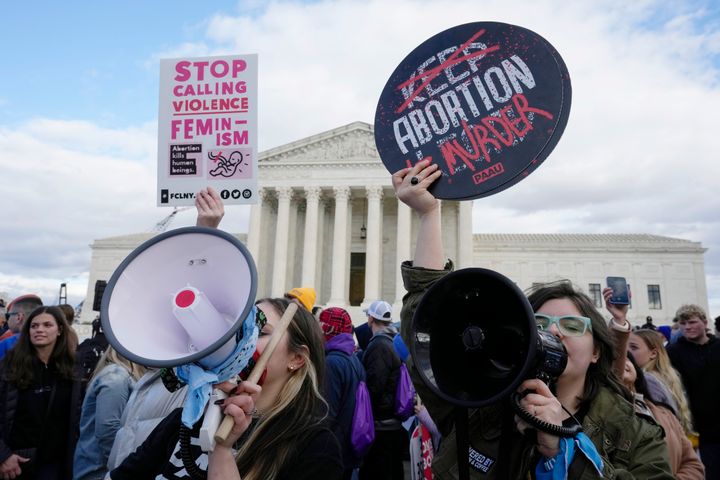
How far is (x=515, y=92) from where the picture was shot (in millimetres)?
1885

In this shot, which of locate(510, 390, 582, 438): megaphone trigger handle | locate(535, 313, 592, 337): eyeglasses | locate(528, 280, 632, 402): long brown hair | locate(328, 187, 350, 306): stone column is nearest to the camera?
locate(510, 390, 582, 438): megaphone trigger handle

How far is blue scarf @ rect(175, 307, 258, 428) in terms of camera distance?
134 cm

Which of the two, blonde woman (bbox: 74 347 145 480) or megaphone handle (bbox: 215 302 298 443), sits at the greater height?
megaphone handle (bbox: 215 302 298 443)

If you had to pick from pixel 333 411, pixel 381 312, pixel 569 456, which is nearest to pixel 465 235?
pixel 381 312

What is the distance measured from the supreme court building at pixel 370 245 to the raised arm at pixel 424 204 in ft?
111

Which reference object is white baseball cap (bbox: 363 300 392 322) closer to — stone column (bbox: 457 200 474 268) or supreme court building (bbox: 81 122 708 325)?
supreme court building (bbox: 81 122 708 325)

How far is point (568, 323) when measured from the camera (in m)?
2.05

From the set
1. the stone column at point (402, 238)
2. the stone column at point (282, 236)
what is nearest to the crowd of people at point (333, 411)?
the stone column at point (402, 238)

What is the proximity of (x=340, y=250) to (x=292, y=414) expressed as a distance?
1413 inches

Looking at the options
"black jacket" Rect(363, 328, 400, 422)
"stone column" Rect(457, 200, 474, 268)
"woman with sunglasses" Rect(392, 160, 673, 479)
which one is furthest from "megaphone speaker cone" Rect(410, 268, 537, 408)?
"stone column" Rect(457, 200, 474, 268)

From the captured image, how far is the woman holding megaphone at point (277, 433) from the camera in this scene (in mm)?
1869

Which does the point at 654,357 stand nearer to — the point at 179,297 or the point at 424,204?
the point at 424,204

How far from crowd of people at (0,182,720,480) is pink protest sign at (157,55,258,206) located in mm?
997

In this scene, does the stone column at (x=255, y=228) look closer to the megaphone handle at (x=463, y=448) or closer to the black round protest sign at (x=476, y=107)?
the black round protest sign at (x=476, y=107)
